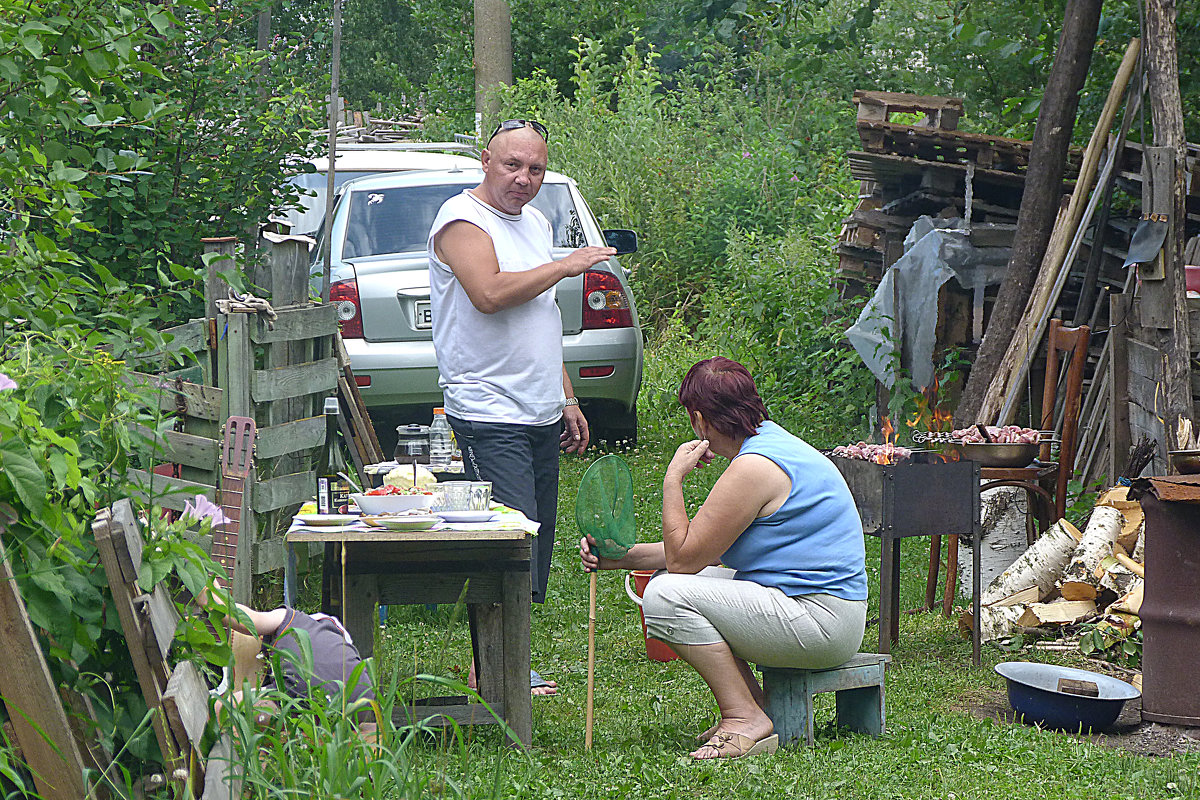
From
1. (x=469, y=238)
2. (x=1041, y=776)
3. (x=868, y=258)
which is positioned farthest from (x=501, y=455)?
(x=868, y=258)

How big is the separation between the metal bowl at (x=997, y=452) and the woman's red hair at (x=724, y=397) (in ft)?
7.05

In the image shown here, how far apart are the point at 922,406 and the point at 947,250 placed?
3.70ft

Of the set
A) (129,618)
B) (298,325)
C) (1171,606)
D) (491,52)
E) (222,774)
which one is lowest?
(1171,606)

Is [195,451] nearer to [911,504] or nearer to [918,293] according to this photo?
[911,504]

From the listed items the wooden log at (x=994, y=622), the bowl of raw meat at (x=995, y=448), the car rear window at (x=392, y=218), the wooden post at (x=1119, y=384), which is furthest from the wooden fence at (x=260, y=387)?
the wooden post at (x=1119, y=384)

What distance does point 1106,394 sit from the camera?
799 centimetres

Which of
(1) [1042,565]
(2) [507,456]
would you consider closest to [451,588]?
(2) [507,456]

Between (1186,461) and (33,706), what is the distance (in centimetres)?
430

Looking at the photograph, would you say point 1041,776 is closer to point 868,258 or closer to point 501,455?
point 501,455

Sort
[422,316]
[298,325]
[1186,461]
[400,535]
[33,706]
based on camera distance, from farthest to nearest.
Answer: [422,316]
[298,325]
[1186,461]
[400,535]
[33,706]

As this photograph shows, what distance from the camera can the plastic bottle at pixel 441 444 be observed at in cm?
523

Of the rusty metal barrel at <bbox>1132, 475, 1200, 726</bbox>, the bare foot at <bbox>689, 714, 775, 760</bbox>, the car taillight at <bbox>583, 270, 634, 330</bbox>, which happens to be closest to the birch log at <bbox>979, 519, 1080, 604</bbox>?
the rusty metal barrel at <bbox>1132, 475, 1200, 726</bbox>

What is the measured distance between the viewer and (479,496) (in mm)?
4520

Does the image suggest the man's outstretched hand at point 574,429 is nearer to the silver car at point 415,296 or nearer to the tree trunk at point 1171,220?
the silver car at point 415,296
